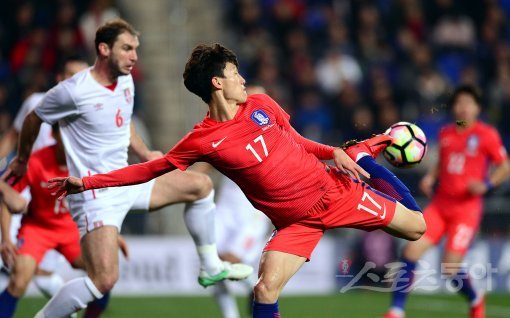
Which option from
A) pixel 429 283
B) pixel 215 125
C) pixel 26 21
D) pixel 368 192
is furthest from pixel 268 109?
pixel 26 21

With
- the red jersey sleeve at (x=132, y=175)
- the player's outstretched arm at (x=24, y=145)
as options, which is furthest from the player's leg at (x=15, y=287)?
the red jersey sleeve at (x=132, y=175)

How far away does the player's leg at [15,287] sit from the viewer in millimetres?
8750

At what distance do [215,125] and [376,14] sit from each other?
10148 mm

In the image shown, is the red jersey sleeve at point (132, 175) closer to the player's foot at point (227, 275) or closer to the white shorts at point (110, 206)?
the white shorts at point (110, 206)

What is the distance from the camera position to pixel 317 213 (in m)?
7.45

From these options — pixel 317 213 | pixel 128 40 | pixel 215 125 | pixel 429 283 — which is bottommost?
pixel 429 283

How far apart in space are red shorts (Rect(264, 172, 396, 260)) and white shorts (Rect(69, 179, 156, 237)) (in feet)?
4.34

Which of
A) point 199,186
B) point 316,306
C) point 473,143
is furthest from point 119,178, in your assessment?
point 316,306

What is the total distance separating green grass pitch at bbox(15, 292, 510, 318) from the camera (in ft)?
38.9

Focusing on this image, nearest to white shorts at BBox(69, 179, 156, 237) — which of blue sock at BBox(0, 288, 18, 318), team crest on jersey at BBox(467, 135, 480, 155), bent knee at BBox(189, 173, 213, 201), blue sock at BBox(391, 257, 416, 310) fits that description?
bent knee at BBox(189, 173, 213, 201)

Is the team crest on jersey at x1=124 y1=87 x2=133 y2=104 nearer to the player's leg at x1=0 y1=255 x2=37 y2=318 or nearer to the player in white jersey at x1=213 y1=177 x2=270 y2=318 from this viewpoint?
the player's leg at x1=0 y1=255 x2=37 y2=318

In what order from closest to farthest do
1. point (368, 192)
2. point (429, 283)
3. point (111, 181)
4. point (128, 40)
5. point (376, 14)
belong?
point (111, 181), point (368, 192), point (128, 40), point (429, 283), point (376, 14)

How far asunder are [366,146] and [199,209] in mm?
1562

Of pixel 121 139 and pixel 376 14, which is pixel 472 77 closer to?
pixel 376 14
